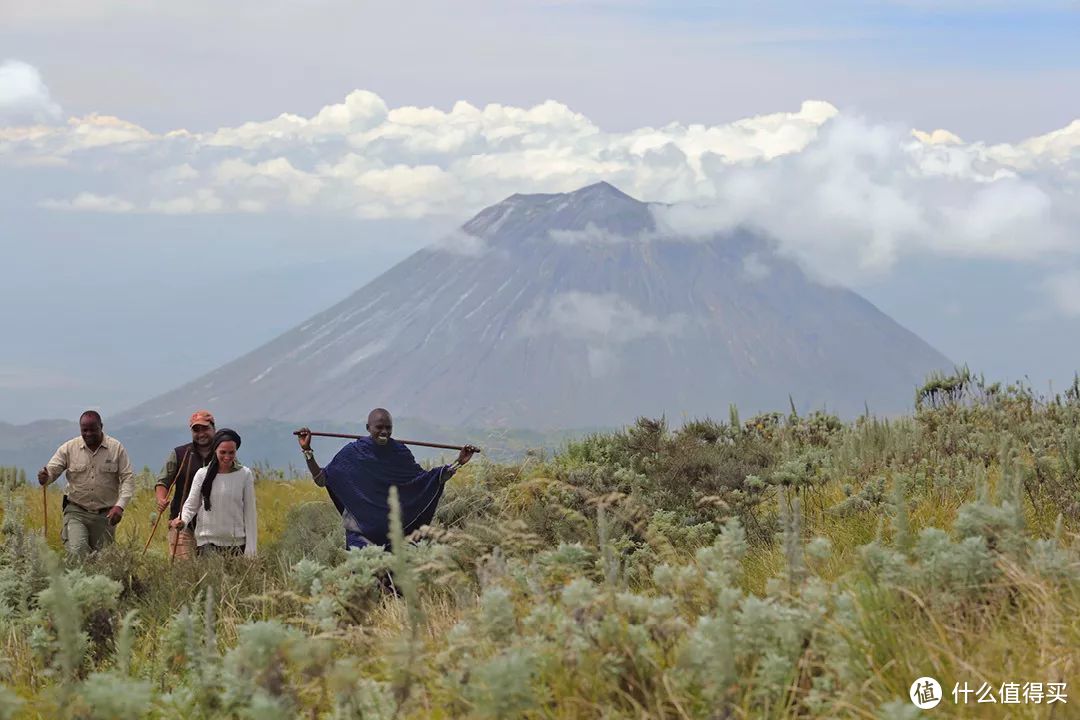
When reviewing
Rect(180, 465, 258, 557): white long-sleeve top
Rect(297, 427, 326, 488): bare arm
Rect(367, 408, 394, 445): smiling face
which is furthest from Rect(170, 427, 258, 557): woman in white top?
Rect(367, 408, 394, 445): smiling face

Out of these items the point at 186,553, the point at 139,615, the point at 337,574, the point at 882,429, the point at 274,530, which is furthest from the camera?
the point at 274,530

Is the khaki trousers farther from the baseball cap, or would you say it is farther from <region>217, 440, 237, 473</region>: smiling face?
<region>217, 440, 237, 473</region>: smiling face

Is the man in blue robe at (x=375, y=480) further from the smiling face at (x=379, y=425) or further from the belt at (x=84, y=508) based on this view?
the belt at (x=84, y=508)

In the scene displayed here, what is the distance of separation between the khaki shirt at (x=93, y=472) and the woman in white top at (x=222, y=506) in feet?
5.05

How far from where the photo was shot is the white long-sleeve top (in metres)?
11.7

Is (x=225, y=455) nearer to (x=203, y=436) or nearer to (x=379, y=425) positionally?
(x=203, y=436)

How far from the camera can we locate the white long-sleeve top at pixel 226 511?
11.7 meters

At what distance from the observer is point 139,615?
895 cm

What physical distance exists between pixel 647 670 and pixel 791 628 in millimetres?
546

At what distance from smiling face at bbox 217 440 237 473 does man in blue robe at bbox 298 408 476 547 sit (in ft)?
2.11

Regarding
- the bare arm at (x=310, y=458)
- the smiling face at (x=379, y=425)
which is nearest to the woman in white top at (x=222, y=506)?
the bare arm at (x=310, y=458)

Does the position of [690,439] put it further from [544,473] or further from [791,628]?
[791,628]

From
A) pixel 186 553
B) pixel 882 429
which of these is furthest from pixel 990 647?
pixel 882 429

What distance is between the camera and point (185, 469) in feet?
40.5
